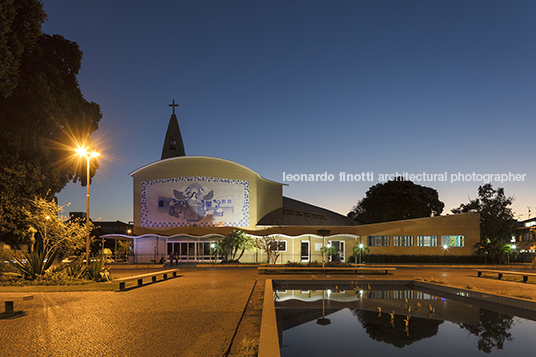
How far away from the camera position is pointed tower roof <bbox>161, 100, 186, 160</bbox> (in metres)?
47.1

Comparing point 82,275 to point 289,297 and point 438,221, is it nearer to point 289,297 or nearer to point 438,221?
point 289,297

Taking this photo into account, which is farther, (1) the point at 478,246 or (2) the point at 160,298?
(1) the point at 478,246

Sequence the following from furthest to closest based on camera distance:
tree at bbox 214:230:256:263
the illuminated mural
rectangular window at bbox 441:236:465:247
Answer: rectangular window at bbox 441:236:465:247
the illuminated mural
tree at bbox 214:230:256:263

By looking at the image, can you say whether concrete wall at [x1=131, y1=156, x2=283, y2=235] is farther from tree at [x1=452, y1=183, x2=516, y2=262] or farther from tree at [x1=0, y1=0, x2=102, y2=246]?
tree at [x1=452, y1=183, x2=516, y2=262]

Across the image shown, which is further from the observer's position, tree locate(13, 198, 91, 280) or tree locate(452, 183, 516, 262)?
tree locate(452, 183, 516, 262)

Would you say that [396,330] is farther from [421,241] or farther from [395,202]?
[395,202]

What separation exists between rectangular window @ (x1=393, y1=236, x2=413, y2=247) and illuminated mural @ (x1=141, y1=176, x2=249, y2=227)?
13.7 meters

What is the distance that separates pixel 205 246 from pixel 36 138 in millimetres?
16923

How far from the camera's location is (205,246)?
3412 centimetres

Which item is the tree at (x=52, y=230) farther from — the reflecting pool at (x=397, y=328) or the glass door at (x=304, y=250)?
the glass door at (x=304, y=250)

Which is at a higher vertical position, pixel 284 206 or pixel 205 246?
pixel 284 206

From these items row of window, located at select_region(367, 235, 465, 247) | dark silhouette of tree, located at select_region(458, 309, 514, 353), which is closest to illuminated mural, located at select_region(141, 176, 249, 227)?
row of window, located at select_region(367, 235, 465, 247)

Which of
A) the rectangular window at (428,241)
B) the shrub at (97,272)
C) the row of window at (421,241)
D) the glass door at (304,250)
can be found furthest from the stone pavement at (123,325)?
the rectangular window at (428,241)

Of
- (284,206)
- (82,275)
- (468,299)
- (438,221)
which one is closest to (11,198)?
(82,275)
